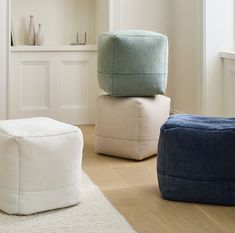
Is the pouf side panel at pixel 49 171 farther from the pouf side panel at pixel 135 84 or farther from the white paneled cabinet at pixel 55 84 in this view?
the white paneled cabinet at pixel 55 84

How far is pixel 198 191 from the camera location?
2844mm

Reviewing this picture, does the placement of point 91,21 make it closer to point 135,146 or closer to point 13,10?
point 13,10

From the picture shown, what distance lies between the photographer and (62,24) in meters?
5.31

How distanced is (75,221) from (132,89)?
1.44 metres

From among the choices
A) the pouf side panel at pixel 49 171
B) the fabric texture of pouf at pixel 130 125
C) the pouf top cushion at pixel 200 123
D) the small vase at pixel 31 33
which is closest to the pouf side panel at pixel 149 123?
the fabric texture of pouf at pixel 130 125

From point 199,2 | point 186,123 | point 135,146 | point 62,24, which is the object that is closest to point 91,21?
point 62,24

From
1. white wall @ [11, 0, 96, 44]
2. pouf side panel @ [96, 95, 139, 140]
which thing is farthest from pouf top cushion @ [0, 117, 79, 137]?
white wall @ [11, 0, 96, 44]

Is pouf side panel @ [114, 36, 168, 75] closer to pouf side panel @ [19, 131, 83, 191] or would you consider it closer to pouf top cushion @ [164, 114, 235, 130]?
pouf top cushion @ [164, 114, 235, 130]

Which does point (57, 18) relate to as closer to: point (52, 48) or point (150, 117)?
Answer: point (52, 48)

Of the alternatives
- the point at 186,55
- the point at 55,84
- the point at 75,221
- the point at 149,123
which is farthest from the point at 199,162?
the point at 55,84

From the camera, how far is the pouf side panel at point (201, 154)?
9.15 feet

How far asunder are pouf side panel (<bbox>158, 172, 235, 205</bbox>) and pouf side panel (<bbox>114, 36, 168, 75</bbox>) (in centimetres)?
110

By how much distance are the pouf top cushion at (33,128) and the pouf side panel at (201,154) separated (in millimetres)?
504

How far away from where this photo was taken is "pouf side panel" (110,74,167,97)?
3.82 m
